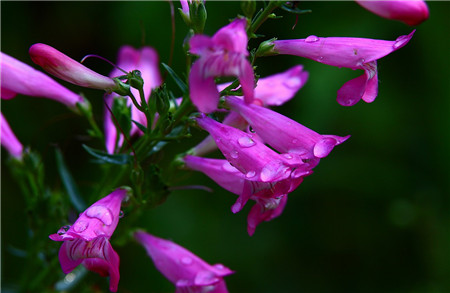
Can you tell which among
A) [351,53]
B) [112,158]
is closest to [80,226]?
[112,158]

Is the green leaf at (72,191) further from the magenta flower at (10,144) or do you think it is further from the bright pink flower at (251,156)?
the bright pink flower at (251,156)

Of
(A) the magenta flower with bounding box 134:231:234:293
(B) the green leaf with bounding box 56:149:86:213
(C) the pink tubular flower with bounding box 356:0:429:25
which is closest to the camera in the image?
(C) the pink tubular flower with bounding box 356:0:429:25

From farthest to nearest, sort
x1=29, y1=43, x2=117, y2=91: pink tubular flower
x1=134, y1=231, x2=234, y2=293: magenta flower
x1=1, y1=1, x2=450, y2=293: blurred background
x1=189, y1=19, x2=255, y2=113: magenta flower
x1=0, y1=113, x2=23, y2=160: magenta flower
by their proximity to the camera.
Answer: x1=1, y1=1, x2=450, y2=293: blurred background
x1=0, y1=113, x2=23, y2=160: magenta flower
x1=134, y1=231, x2=234, y2=293: magenta flower
x1=29, y1=43, x2=117, y2=91: pink tubular flower
x1=189, y1=19, x2=255, y2=113: magenta flower

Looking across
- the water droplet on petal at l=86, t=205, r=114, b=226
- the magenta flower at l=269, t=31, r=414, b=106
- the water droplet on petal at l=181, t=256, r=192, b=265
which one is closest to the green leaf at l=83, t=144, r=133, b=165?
the water droplet on petal at l=86, t=205, r=114, b=226

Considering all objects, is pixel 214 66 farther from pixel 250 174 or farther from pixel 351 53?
pixel 351 53

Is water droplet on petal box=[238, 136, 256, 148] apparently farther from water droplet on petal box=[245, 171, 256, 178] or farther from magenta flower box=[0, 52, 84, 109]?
magenta flower box=[0, 52, 84, 109]

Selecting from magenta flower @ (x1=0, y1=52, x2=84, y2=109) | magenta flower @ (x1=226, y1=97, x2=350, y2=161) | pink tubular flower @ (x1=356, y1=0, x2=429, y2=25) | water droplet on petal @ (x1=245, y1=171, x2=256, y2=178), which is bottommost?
water droplet on petal @ (x1=245, y1=171, x2=256, y2=178)

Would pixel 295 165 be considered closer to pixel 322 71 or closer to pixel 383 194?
pixel 322 71

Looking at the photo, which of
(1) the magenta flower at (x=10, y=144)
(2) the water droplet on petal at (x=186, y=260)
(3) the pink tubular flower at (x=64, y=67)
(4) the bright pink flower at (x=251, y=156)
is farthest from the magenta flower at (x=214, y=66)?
(1) the magenta flower at (x=10, y=144)
